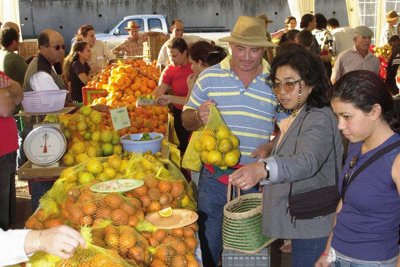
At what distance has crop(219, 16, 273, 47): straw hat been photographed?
2.93 m

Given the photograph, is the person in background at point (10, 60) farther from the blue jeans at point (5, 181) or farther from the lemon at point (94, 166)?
the lemon at point (94, 166)

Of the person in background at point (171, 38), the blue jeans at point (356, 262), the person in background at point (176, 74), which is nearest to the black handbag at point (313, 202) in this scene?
the blue jeans at point (356, 262)

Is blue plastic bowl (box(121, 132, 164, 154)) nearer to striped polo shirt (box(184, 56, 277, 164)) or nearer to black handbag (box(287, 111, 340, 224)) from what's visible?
striped polo shirt (box(184, 56, 277, 164))

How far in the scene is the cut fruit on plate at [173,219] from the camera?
2129 mm

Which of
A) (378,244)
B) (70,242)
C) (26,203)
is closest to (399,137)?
(378,244)

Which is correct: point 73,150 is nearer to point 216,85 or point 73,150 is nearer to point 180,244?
point 216,85

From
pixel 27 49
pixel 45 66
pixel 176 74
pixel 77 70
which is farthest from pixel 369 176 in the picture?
pixel 27 49

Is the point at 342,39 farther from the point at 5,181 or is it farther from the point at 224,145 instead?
the point at 224,145

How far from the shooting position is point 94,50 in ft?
26.6

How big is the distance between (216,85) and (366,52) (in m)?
4.25

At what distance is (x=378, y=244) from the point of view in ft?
Result: 6.43

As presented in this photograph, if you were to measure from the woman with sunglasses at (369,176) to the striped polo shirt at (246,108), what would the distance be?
36.1 inches

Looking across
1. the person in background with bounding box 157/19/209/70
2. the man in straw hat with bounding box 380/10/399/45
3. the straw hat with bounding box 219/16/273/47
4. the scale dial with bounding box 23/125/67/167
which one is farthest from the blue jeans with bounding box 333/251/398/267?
the man in straw hat with bounding box 380/10/399/45

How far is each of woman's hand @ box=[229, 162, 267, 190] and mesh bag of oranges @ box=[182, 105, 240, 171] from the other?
635mm
